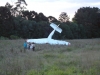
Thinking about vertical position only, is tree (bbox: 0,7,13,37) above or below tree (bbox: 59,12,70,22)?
below

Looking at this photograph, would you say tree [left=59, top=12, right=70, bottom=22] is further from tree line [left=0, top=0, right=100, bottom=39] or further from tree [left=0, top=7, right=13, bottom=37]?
tree [left=0, top=7, right=13, bottom=37]

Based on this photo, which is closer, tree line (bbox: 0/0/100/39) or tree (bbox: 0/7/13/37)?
tree (bbox: 0/7/13/37)

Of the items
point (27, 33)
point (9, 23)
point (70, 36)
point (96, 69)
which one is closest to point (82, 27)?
point (70, 36)

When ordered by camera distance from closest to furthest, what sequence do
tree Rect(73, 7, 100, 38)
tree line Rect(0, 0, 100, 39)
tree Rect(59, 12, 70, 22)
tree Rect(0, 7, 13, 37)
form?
tree Rect(0, 7, 13, 37), tree line Rect(0, 0, 100, 39), tree Rect(73, 7, 100, 38), tree Rect(59, 12, 70, 22)

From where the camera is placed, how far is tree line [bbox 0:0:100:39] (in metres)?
43.1

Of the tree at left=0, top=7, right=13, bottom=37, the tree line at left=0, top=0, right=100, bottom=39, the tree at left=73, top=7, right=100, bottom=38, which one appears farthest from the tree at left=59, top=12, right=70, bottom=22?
the tree at left=0, top=7, right=13, bottom=37

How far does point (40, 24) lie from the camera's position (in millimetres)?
47312

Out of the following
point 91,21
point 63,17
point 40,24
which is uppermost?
point 63,17

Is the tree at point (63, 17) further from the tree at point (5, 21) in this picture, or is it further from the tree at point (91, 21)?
the tree at point (5, 21)

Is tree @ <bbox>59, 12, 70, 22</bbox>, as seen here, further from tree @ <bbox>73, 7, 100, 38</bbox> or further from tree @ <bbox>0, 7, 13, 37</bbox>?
tree @ <bbox>0, 7, 13, 37</bbox>

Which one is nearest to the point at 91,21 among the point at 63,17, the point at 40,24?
the point at 63,17

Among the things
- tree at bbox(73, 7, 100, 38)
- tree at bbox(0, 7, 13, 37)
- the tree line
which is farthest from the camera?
tree at bbox(73, 7, 100, 38)

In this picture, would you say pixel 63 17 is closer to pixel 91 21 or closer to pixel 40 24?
pixel 91 21

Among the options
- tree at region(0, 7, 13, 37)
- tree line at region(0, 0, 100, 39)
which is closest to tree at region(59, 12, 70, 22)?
tree line at region(0, 0, 100, 39)
